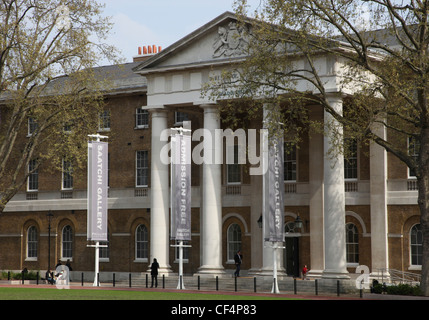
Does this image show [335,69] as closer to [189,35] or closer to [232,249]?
[189,35]

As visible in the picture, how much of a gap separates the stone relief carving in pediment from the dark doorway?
1165cm

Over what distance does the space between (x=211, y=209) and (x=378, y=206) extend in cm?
921

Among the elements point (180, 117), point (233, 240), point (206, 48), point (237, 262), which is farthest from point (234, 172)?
point (206, 48)

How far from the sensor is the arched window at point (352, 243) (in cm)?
4953

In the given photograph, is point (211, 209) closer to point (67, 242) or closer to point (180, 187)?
point (180, 187)

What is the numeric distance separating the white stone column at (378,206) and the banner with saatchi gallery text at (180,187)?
10219mm

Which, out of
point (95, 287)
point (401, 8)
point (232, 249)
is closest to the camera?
point (401, 8)

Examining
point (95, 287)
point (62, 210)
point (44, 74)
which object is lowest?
point (95, 287)

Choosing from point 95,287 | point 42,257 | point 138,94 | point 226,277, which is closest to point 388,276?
point 226,277

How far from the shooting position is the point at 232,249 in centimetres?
5438

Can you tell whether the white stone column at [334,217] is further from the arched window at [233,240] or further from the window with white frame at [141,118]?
the window with white frame at [141,118]

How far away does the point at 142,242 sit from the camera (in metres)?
58.1
